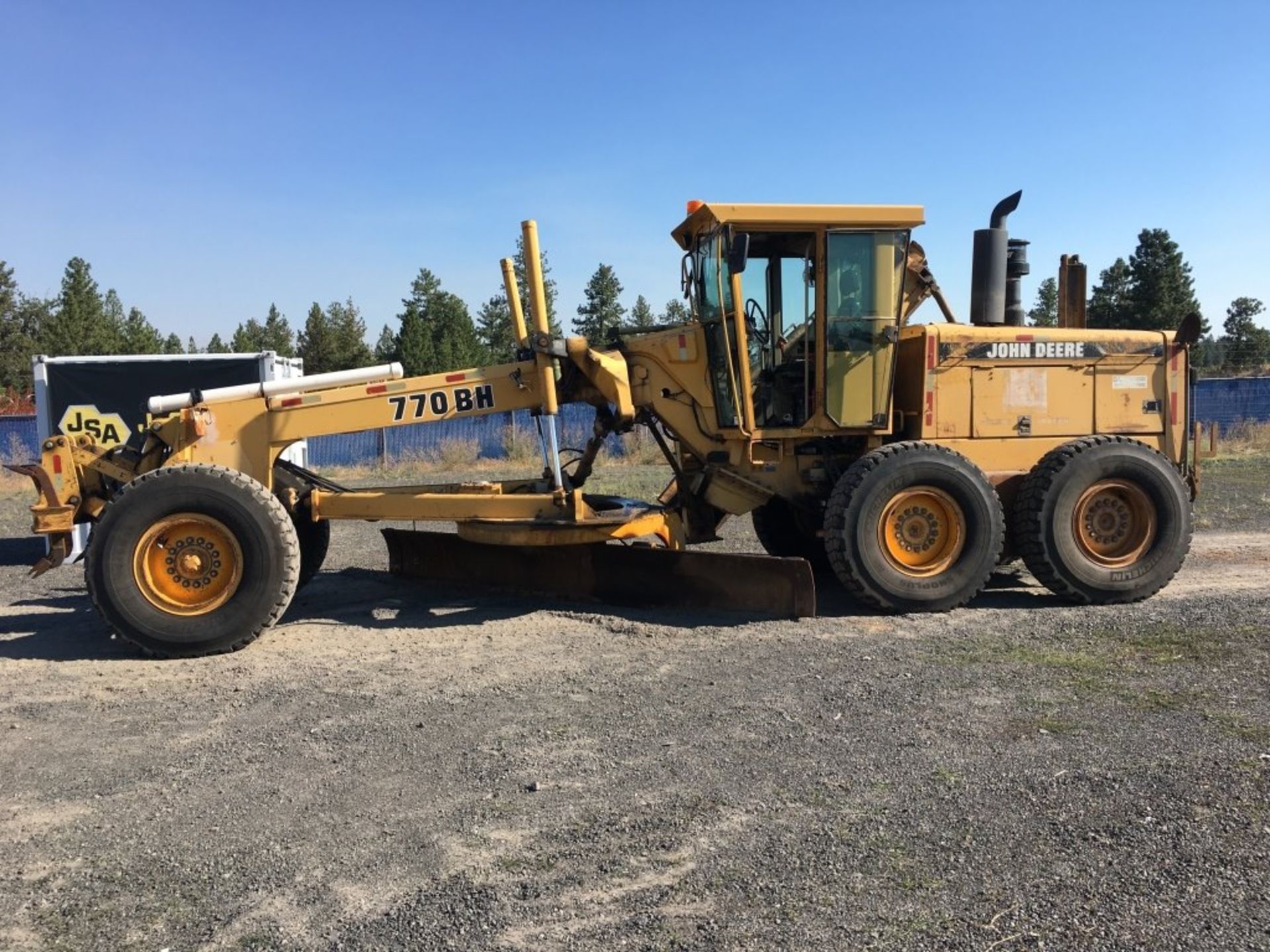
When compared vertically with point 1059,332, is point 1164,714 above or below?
below

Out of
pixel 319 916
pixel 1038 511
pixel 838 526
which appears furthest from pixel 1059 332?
pixel 319 916

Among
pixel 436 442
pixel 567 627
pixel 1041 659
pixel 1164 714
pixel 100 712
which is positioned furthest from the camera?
pixel 436 442

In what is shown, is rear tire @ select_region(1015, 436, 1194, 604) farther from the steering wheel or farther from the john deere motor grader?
the steering wheel

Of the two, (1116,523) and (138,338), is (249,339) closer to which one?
(138,338)

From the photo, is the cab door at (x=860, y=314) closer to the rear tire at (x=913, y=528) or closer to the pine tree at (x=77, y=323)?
the rear tire at (x=913, y=528)

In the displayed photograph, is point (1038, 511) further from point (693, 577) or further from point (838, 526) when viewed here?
point (693, 577)

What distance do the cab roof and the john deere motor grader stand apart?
2cm

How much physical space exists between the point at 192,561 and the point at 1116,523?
21.7ft

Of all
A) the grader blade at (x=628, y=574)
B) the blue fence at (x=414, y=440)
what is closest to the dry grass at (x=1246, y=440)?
the blue fence at (x=414, y=440)

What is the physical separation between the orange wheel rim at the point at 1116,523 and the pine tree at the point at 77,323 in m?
43.7

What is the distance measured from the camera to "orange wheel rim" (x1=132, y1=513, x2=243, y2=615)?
627 centimetres

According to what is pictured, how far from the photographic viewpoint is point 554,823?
12.0 ft

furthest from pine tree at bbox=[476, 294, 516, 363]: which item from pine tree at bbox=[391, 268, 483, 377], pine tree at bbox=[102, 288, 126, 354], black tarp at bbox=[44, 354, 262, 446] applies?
black tarp at bbox=[44, 354, 262, 446]

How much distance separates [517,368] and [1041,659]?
403 centimetres
